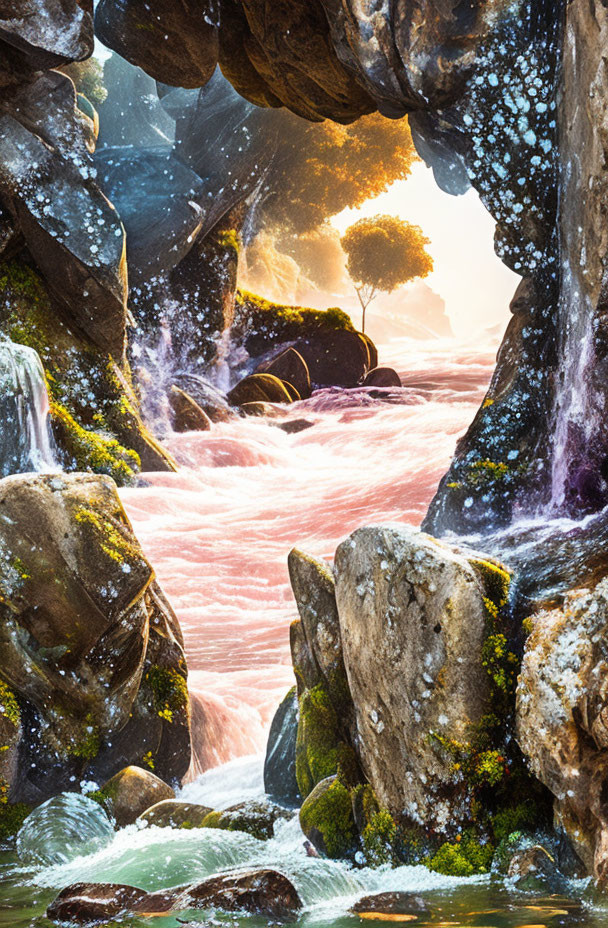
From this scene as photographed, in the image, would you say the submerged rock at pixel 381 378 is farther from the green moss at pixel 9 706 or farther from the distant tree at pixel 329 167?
the green moss at pixel 9 706

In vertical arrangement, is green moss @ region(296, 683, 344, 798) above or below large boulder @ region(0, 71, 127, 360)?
below

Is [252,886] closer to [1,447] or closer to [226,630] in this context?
[226,630]

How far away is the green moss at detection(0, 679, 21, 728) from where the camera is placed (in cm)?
762

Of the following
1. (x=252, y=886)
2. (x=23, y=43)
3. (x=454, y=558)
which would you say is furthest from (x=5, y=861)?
(x=23, y=43)

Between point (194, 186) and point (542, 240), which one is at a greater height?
point (194, 186)

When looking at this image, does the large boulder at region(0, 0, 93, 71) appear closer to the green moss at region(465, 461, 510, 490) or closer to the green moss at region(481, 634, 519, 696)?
the green moss at region(465, 461, 510, 490)

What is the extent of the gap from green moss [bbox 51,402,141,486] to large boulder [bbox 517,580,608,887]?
9.95m

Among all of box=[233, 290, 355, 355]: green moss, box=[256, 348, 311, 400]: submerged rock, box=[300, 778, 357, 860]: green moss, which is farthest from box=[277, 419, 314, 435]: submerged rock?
box=[300, 778, 357, 860]: green moss

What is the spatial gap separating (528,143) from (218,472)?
1252 cm

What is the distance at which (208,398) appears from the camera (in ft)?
80.3

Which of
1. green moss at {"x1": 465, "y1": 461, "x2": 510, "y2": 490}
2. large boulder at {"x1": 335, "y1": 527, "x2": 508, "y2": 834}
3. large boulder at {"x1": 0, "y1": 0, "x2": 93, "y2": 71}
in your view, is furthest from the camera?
large boulder at {"x1": 0, "y1": 0, "x2": 93, "y2": 71}

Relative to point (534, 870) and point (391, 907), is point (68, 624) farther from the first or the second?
point (534, 870)

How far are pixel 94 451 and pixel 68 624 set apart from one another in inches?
339

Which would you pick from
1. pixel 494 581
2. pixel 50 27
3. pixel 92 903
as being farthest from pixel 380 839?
pixel 50 27
